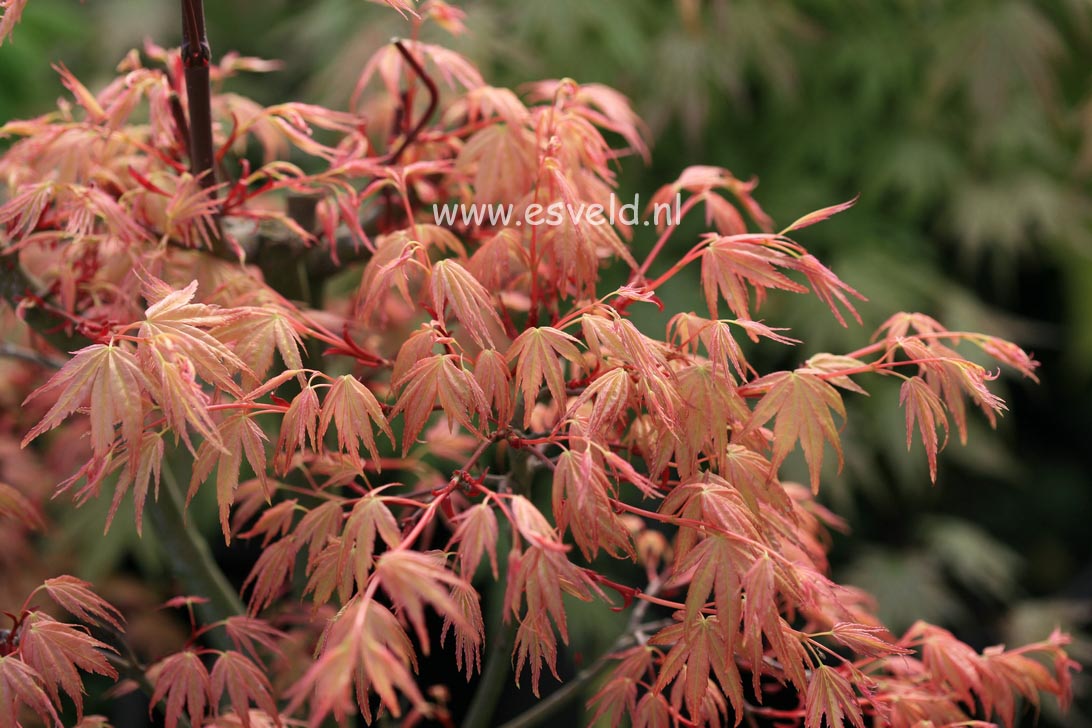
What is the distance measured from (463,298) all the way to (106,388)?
0.72 ft

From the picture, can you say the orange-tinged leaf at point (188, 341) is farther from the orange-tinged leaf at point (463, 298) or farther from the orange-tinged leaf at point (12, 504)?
the orange-tinged leaf at point (12, 504)

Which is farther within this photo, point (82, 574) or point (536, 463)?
point (82, 574)

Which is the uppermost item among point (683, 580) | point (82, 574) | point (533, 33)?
point (533, 33)

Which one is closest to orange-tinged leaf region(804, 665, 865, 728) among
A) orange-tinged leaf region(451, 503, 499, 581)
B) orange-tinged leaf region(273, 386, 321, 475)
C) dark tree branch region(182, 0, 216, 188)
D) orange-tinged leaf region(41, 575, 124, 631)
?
orange-tinged leaf region(451, 503, 499, 581)

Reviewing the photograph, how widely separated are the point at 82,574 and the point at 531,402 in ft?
5.00

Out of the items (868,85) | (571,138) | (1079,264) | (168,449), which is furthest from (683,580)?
(1079,264)

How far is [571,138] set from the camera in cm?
78

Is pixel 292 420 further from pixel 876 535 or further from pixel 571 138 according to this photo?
pixel 876 535

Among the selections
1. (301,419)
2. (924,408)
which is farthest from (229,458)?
(924,408)

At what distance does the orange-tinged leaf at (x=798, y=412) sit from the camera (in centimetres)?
60

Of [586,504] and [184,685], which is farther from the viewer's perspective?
[184,685]

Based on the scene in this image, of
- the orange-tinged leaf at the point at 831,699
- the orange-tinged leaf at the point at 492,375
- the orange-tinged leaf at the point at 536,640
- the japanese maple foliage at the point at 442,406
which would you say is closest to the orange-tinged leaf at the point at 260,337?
the japanese maple foliage at the point at 442,406

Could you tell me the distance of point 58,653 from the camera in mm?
611

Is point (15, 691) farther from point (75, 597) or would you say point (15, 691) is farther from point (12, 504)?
point (12, 504)
